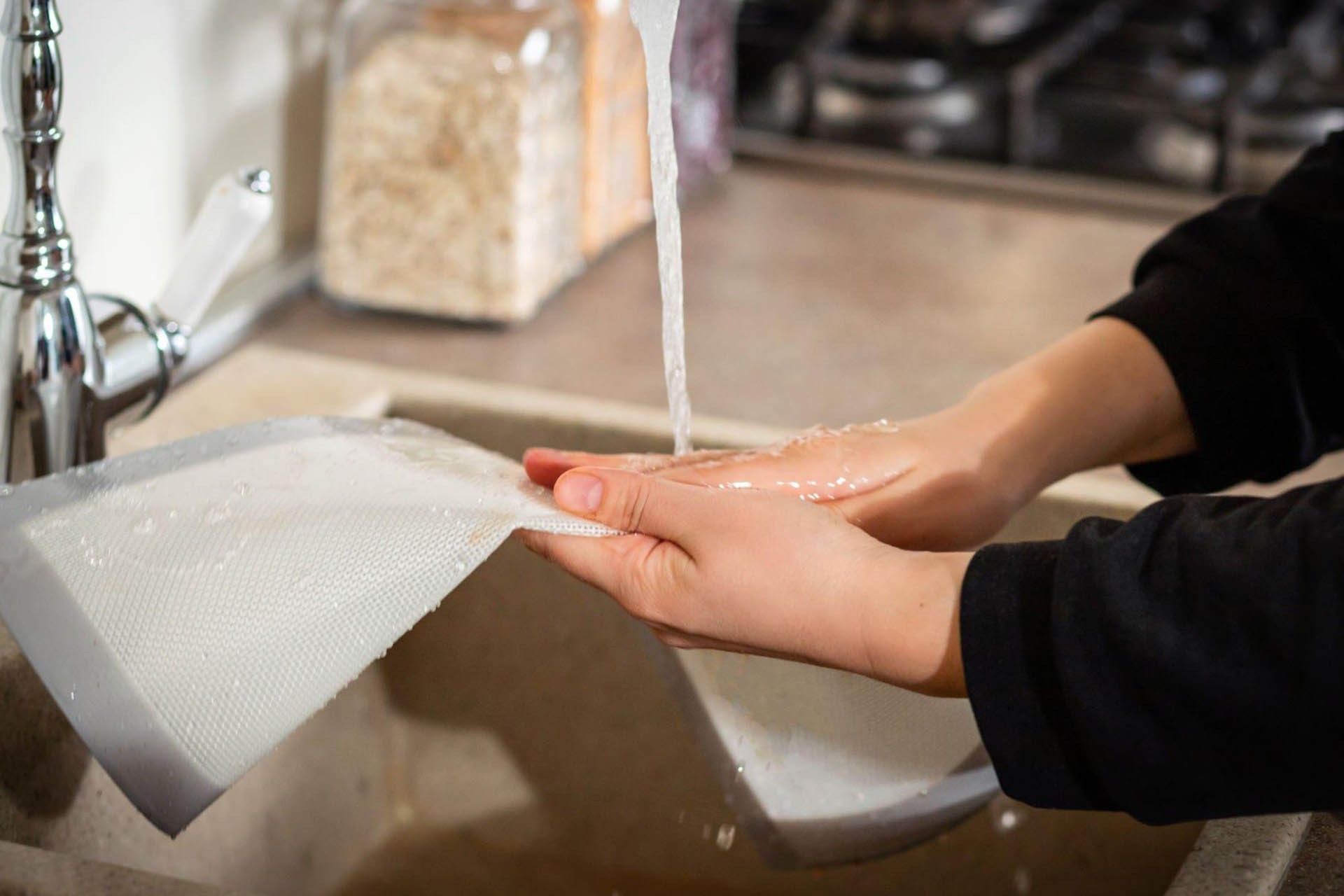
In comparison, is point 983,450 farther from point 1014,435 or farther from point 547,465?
point 547,465

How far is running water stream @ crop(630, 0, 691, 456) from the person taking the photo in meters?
0.56

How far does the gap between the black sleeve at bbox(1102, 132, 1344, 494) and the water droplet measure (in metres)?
0.33

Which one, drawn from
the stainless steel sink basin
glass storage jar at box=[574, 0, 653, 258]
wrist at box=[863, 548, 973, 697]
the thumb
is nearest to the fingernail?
the thumb

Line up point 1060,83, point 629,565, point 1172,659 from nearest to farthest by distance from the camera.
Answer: point 1172,659
point 629,565
point 1060,83

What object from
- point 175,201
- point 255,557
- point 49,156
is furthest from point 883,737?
point 175,201

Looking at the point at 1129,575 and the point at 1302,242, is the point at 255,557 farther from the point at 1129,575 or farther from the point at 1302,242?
the point at 1302,242

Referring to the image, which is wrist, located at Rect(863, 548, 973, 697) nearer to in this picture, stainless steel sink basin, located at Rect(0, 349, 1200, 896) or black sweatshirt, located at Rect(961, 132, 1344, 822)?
black sweatshirt, located at Rect(961, 132, 1344, 822)

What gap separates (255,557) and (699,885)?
0.40 meters

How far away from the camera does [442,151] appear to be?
0.90 metres

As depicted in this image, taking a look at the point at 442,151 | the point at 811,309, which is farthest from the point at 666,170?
the point at 811,309

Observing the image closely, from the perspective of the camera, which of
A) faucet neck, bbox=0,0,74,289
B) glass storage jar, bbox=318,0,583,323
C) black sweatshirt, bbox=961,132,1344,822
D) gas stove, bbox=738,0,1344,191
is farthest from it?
gas stove, bbox=738,0,1344,191

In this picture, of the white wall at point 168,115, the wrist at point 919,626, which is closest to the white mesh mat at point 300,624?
the wrist at point 919,626

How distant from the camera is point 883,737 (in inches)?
24.0

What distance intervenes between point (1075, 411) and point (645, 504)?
0.25 metres
